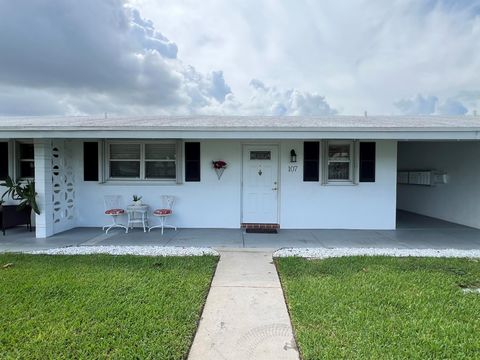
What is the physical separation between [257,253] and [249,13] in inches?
322

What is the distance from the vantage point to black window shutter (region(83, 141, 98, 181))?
7746 millimetres

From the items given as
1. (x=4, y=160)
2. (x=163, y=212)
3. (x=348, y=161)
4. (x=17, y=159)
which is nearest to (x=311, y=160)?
(x=348, y=161)

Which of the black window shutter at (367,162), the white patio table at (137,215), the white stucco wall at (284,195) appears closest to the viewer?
the white patio table at (137,215)

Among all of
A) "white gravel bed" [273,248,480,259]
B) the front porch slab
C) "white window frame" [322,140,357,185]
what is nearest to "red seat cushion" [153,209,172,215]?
the front porch slab

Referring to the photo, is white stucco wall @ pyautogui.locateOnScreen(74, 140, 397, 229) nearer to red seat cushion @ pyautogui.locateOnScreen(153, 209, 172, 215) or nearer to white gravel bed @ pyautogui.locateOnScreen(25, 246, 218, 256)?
red seat cushion @ pyautogui.locateOnScreen(153, 209, 172, 215)

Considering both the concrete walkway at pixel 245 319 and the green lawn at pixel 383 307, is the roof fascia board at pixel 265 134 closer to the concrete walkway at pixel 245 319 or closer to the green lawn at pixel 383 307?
the green lawn at pixel 383 307

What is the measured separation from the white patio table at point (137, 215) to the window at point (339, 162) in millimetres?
5105

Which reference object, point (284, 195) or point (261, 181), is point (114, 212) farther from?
point (284, 195)

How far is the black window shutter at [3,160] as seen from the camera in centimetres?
780

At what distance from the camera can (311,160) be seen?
7.68 m

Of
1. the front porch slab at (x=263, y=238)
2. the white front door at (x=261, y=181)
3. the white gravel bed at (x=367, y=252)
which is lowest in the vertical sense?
the white gravel bed at (x=367, y=252)

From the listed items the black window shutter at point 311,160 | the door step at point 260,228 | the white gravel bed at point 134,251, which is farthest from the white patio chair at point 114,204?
the black window shutter at point 311,160

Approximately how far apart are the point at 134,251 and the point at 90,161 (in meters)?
3.53

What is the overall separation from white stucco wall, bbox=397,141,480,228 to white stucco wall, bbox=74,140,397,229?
237 centimetres
